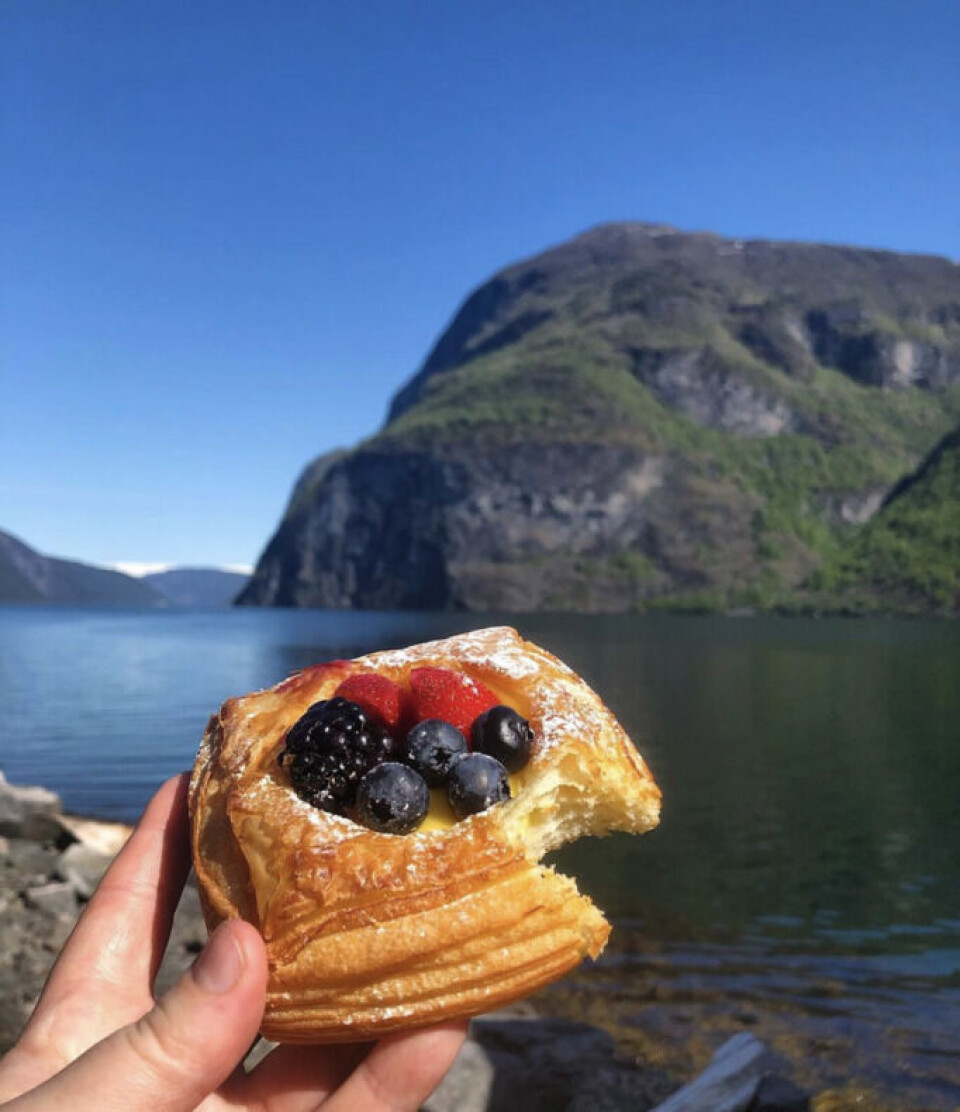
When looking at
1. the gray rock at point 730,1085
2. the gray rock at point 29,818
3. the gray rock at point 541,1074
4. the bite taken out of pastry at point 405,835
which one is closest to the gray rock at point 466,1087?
the gray rock at point 541,1074

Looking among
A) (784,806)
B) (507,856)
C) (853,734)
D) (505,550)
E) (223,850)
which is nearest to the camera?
(507,856)

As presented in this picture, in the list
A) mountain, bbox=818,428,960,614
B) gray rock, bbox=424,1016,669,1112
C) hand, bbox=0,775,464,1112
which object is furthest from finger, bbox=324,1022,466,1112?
mountain, bbox=818,428,960,614

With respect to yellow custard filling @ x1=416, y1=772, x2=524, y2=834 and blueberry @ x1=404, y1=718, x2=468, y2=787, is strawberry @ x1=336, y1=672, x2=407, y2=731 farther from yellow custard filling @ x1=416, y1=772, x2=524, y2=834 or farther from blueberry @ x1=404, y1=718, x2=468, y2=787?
yellow custard filling @ x1=416, y1=772, x2=524, y2=834

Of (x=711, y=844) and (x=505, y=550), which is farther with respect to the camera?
(x=505, y=550)

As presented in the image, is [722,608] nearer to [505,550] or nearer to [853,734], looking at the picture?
[505,550]

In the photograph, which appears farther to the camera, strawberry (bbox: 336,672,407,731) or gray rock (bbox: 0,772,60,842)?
gray rock (bbox: 0,772,60,842)

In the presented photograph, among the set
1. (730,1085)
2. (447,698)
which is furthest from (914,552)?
(447,698)

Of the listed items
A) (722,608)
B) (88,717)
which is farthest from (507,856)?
(722,608)

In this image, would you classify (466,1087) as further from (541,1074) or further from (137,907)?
(137,907)
